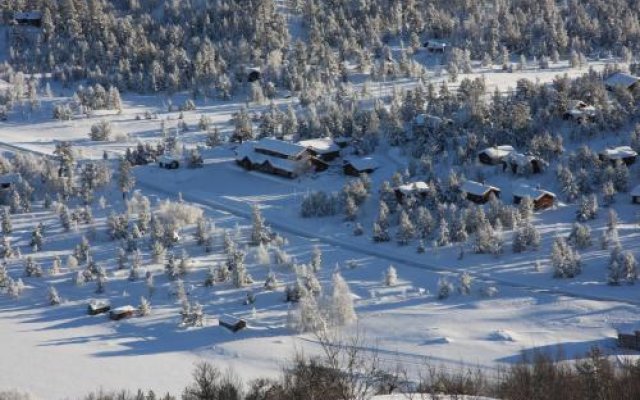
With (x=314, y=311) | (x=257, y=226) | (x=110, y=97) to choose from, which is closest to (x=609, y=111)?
(x=257, y=226)

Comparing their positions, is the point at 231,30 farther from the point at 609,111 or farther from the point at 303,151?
the point at 609,111

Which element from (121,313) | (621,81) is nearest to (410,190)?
(121,313)

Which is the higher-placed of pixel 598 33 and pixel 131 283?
pixel 598 33

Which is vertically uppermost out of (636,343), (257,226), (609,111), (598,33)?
(598,33)

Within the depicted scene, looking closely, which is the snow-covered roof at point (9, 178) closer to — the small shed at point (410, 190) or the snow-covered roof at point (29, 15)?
the small shed at point (410, 190)

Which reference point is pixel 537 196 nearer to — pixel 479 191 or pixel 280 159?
pixel 479 191

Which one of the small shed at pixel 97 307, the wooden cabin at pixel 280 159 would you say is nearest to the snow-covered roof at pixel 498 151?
the wooden cabin at pixel 280 159
